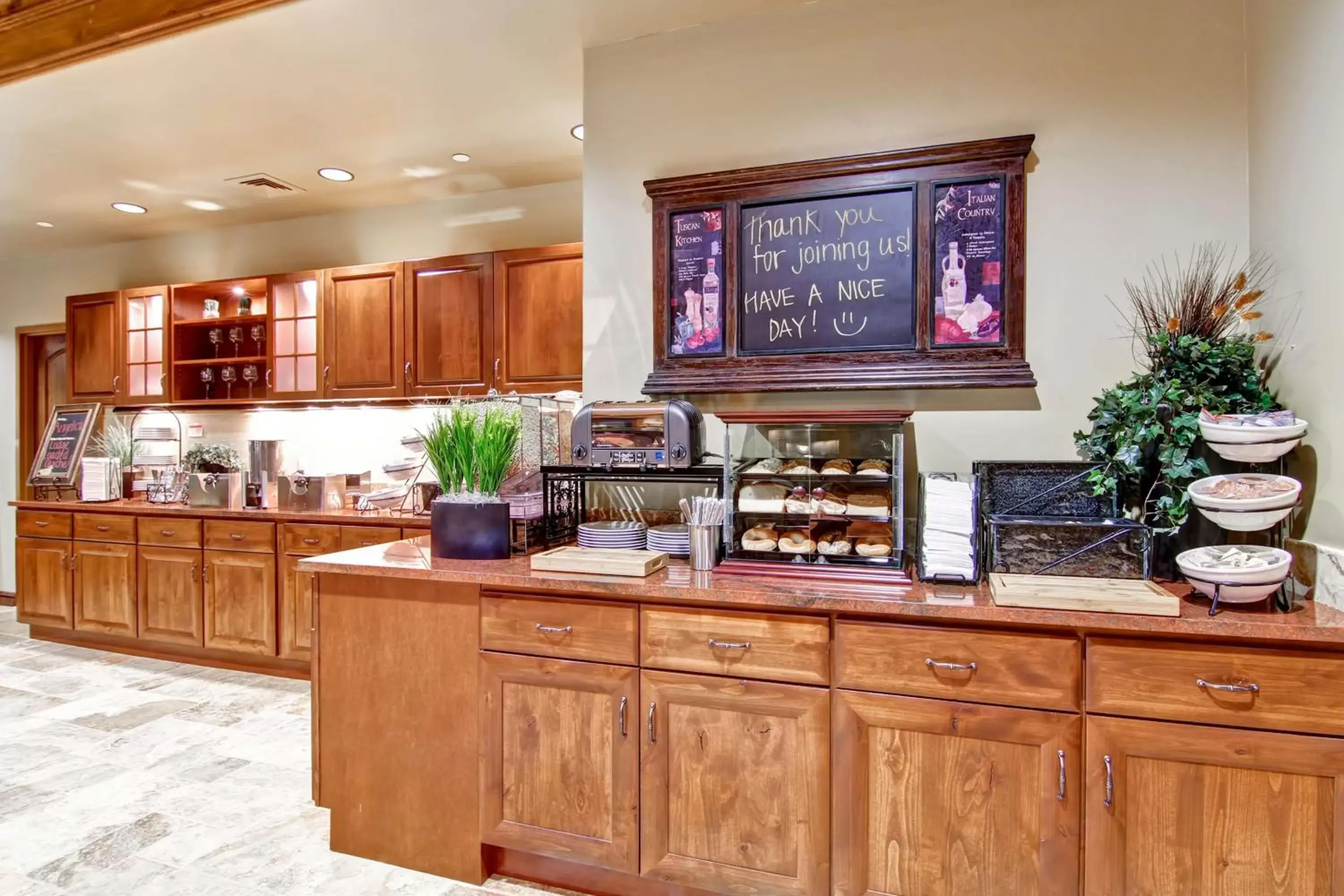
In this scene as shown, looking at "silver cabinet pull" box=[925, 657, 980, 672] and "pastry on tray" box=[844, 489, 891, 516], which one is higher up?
"pastry on tray" box=[844, 489, 891, 516]

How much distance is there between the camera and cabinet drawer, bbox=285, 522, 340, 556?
3.94 m

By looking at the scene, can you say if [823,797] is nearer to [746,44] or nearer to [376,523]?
[746,44]

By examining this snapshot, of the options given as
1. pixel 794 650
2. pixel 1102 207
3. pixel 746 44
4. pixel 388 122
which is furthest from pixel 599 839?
pixel 388 122

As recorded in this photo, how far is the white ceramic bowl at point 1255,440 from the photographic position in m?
1.61

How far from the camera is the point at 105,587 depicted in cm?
447

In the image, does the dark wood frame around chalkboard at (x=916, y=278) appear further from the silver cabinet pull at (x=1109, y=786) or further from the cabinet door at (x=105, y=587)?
the cabinet door at (x=105, y=587)

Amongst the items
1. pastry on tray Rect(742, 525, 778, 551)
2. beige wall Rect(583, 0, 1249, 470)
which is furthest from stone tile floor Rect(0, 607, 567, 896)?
beige wall Rect(583, 0, 1249, 470)

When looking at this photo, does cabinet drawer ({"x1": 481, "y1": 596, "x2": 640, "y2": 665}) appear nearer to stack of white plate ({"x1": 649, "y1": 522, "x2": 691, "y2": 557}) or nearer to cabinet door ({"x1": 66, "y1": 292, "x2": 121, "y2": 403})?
stack of white plate ({"x1": 649, "y1": 522, "x2": 691, "y2": 557})

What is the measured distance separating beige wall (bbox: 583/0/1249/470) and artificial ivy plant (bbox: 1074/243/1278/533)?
192mm

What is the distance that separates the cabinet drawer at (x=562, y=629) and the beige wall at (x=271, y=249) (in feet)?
8.22

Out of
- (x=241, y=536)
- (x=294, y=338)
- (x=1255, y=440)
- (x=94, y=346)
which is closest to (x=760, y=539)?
(x=1255, y=440)

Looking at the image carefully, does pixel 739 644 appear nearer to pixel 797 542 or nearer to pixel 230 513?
pixel 797 542

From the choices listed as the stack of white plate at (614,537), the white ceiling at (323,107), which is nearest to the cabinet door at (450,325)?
the white ceiling at (323,107)

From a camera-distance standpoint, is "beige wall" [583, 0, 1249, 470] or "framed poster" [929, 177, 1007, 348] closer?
"beige wall" [583, 0, 1249, 470]
